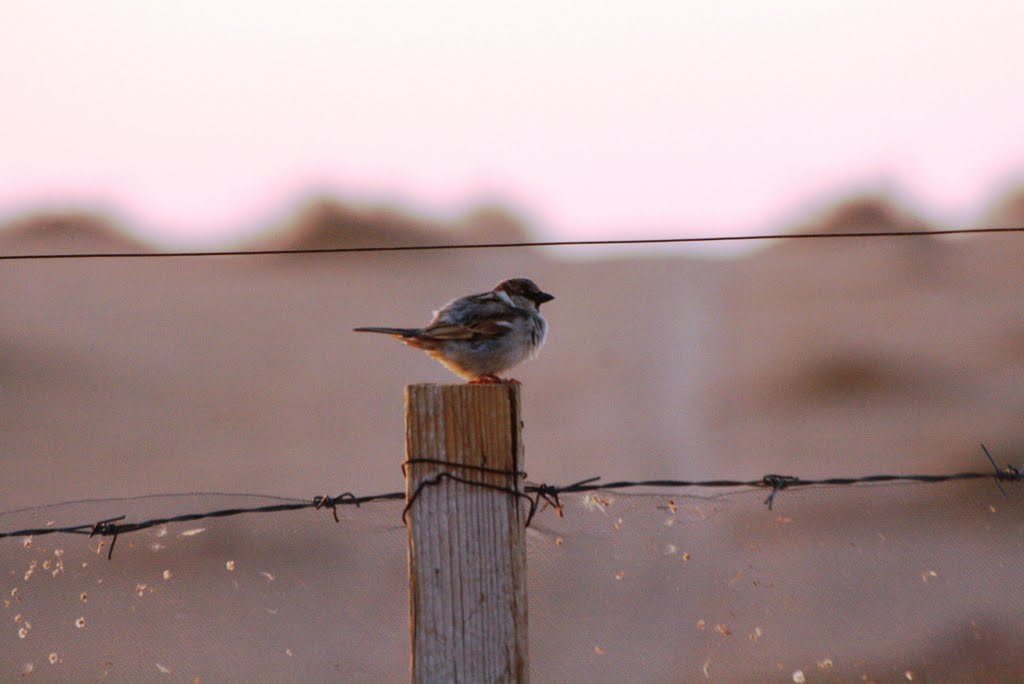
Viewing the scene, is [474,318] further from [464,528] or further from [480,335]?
[464,528]

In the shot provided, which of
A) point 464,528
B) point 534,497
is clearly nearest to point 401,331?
point 534,497

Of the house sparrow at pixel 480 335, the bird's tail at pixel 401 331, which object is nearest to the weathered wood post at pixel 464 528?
the house sparrow at pixel 480 335

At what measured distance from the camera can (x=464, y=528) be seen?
2.17m

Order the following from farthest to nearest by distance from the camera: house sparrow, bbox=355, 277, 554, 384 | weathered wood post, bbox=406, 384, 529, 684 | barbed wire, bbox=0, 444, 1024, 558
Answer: house sparrow, bbox=355, 277, 554, 384 < barbed wire, bbox=0, 444, 1024, 558 < weathered wood post, bbox=406, 384, 529, 684

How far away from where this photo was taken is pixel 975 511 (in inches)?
154

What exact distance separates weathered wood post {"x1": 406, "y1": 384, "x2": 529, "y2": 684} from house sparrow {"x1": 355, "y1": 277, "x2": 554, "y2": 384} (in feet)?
8.24

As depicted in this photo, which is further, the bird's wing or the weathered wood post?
the bird's wing

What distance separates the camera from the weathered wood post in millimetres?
2133

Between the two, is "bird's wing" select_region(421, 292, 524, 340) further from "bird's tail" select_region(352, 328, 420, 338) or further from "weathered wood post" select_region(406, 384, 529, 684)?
"weathered wood post" select_region(406, 384, 529, 684)

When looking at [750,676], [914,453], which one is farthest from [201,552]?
[914,453]

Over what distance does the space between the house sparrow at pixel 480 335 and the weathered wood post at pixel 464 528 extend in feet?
8.24

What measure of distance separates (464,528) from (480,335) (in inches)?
103

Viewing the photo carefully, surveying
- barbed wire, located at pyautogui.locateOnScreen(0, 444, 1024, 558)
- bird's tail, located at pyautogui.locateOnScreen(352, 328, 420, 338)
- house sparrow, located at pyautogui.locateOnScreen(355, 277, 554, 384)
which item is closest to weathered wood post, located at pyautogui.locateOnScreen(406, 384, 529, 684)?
barbed wire, located at pyautogui.locateOnScreen(0, 444, 1024, 558)

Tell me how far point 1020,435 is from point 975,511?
6067mm
